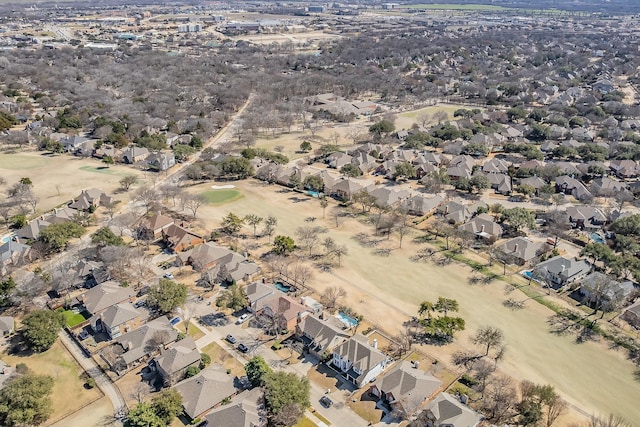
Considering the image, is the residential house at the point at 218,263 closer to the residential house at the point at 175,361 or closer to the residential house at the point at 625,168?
the residential house at the point at 175,361

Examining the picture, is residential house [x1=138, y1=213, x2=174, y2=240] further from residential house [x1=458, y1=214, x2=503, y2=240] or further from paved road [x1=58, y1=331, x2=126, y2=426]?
residential house [x1=458, y1=214, x2=503, y2=240]

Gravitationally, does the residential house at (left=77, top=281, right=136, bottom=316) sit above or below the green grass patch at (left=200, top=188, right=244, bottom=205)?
below

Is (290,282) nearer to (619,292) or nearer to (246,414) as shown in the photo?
(246,414)

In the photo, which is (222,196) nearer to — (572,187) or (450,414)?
(450,414)

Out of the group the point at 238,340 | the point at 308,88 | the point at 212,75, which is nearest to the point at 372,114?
the point at 308,88

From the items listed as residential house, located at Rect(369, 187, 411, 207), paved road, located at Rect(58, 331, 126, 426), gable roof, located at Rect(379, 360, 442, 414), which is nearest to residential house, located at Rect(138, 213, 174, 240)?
paved road, located at Rect(58, 331, 126, 426)

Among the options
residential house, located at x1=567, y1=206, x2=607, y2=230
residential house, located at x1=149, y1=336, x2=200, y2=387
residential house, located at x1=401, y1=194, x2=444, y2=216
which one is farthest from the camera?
residential house, located at x1=401, y1=194, x2=444, y2=216
